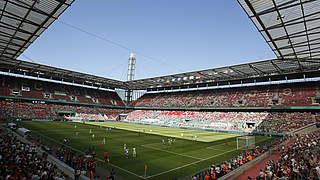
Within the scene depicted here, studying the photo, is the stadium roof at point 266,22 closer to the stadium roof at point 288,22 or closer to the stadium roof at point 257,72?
the stadium roof at point 288,22

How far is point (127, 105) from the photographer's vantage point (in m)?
93.1

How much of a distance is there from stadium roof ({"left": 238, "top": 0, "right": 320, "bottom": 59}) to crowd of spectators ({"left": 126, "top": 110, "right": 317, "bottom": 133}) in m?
24.4

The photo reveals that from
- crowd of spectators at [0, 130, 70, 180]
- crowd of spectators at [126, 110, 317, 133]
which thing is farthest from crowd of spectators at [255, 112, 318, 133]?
crowd of spectators at [0, 130, 70, 180]

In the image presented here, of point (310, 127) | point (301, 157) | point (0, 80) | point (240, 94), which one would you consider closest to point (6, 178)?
point (301, 157)

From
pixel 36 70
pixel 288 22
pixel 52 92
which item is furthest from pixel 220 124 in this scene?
pixel 52 92

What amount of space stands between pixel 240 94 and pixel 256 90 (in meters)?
4.88

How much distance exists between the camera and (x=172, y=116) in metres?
68.8

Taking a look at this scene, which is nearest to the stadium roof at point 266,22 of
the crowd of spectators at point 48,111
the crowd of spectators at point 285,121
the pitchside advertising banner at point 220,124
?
the crowd of spectators at point 285,121

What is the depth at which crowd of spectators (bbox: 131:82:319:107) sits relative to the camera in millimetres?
49750

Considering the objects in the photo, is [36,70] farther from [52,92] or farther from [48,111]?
[48,111]

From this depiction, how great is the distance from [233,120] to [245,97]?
1093 cm

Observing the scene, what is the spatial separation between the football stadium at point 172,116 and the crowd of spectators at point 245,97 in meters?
0.30

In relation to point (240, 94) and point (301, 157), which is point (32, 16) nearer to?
point (301, 157)

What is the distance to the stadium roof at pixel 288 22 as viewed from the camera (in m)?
16.1
